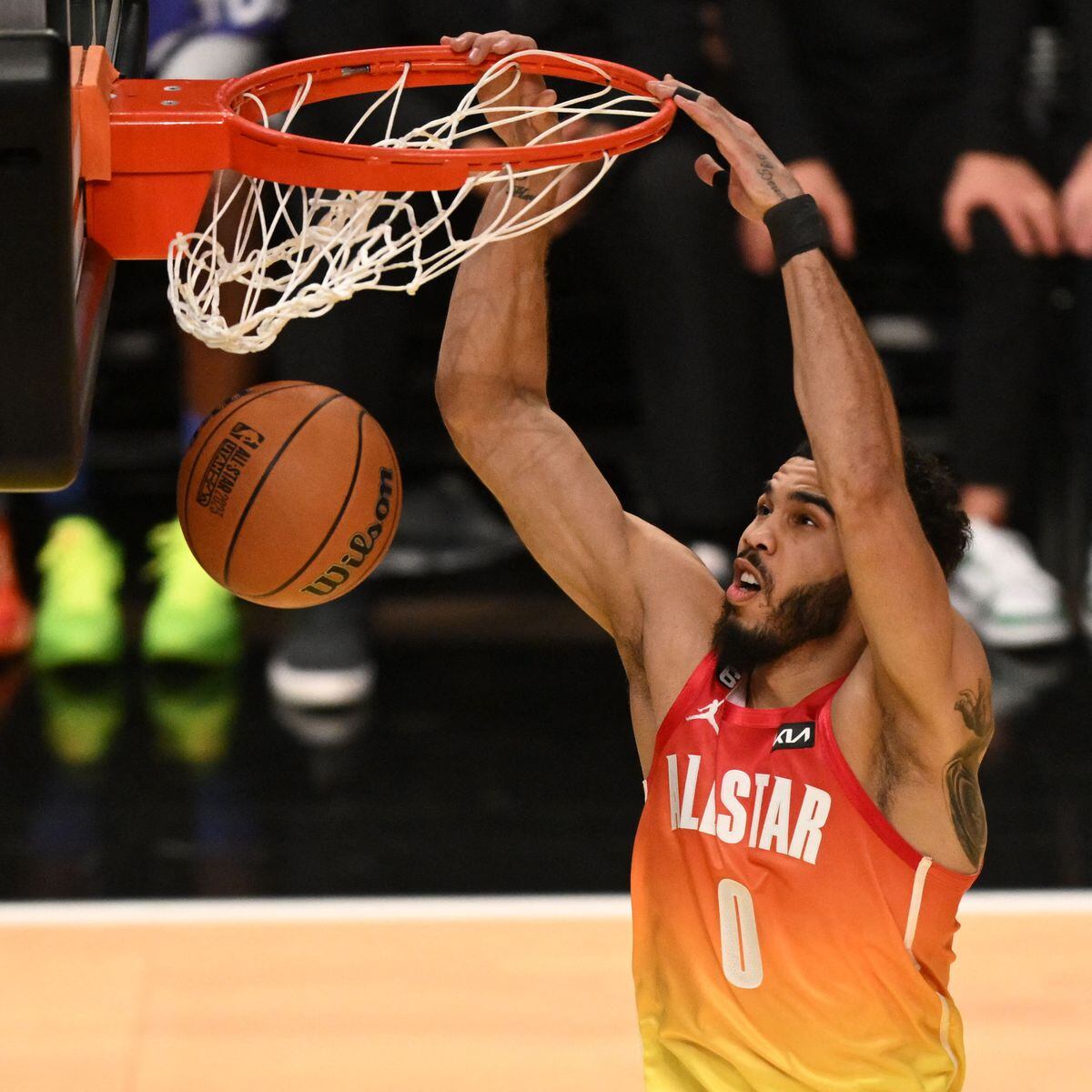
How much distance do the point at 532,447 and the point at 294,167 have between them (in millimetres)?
708

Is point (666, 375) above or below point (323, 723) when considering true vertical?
above

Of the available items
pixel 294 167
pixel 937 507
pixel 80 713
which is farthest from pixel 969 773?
pixel 80 713

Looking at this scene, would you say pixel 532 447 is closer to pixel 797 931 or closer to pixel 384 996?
pixel 797 931

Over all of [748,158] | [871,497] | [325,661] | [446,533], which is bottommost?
[446,533]

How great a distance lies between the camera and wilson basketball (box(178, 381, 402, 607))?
2656mm

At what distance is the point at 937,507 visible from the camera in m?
2.59

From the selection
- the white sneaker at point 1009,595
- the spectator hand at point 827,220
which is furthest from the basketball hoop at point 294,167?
the white sneaker at point 1009,595

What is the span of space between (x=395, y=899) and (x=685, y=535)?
4.96ft

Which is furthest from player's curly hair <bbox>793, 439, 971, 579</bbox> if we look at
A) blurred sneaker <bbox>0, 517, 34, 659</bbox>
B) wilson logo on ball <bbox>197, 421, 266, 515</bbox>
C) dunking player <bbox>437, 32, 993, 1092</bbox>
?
blurred sneaker <bbox>0, 517, 34, 659</bbox>

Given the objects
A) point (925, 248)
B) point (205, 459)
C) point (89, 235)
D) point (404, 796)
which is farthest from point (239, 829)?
point (925, 248)

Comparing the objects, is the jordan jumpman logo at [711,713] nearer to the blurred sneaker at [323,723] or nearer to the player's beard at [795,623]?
the player's beard at [795,623]

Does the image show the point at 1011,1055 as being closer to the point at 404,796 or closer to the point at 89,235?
the point at 404,796

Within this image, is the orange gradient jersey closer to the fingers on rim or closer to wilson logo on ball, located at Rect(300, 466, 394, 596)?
wilson logo on ball, located at Rect(300, 466, 394, 596)

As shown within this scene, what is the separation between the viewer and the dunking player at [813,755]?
2.36 metres
